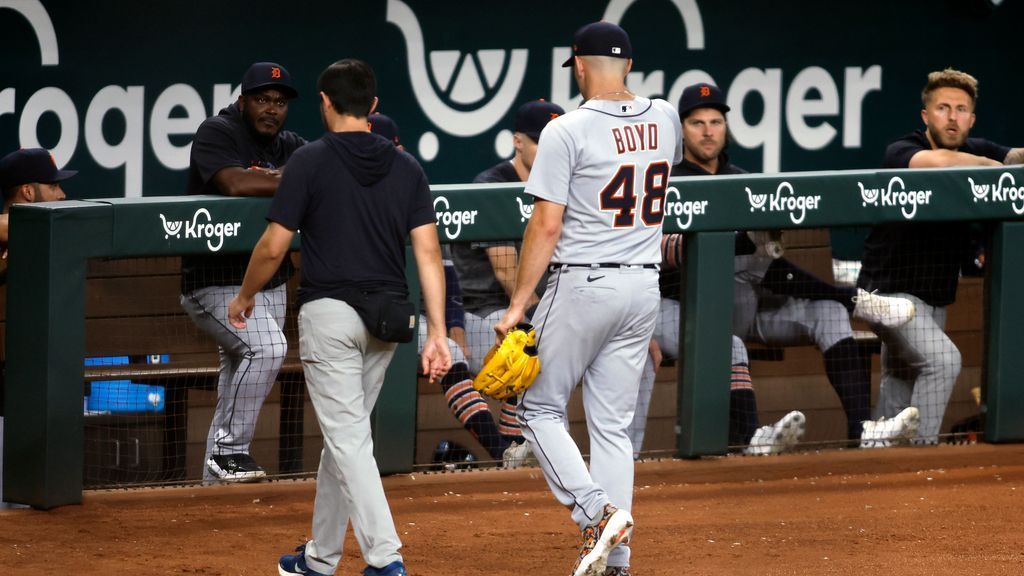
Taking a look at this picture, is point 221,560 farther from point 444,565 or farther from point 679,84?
point 679,84

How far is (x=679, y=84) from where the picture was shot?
8.41m

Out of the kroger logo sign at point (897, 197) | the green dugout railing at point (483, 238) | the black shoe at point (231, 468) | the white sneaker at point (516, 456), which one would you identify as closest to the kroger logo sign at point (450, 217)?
the green dugout railing at point (483, 238)

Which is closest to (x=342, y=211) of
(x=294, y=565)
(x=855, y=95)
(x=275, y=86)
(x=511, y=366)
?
(x=511, y=366)

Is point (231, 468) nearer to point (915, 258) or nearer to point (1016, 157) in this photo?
point (915, 258)

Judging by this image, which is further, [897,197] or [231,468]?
[897,197]

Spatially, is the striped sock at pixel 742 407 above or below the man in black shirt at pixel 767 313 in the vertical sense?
below

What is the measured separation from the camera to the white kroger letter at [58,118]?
7.09 meters

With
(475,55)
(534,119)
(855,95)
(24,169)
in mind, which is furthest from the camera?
(855,95)

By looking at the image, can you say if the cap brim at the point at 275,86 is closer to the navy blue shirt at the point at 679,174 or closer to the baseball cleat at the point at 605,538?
the navy blue shirt at the point at 679,174

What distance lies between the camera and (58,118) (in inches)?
284

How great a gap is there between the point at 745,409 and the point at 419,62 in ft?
8.43

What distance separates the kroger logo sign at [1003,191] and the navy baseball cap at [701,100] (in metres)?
1.06

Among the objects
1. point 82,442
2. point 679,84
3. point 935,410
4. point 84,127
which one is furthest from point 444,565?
point 679,84

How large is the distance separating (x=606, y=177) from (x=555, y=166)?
0.16m
